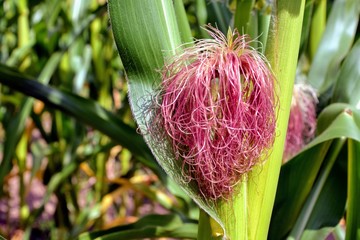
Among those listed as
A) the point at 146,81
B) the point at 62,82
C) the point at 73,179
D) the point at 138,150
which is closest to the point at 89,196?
the point at 73,179

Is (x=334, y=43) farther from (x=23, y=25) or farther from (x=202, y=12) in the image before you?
(x=23, y=25)

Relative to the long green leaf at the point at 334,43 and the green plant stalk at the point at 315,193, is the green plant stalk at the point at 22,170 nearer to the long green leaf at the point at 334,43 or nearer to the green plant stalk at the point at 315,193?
Result: the long green leaf at the point at 334,43

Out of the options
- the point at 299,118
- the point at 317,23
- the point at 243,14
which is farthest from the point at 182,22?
the point at 317,23

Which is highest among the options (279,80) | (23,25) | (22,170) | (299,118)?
(23,25)

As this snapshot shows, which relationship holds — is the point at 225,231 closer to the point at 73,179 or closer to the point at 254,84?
the point at 254,84

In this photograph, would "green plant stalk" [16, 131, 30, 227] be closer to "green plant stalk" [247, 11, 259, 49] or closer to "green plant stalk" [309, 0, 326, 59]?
"green plant stalk" [309, 0, 326, 59]
